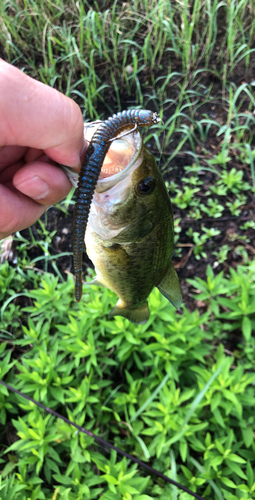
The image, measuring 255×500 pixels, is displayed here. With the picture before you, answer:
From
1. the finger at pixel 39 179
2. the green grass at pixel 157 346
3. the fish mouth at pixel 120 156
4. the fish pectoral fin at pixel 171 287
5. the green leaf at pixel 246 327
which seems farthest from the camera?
the green leaf at pixel 246 327

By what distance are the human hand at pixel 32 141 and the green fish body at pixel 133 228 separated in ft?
0.57

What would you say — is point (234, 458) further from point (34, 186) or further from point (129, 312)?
point (34, 186)

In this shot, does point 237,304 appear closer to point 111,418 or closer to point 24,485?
point 111,418

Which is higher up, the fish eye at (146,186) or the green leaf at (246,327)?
the fish eye at (146,186)

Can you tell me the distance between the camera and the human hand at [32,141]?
94 centimetres

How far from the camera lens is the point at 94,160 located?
868mm

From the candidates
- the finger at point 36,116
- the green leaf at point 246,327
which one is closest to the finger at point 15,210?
the finger at point 36,116

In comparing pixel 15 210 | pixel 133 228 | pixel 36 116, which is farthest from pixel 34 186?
pixel 133 228

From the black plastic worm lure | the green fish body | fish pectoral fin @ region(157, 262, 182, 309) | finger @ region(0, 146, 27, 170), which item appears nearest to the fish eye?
the green fish body

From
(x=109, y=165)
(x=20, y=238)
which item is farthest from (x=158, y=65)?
(x=109, y=165)

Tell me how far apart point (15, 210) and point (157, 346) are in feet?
4.27

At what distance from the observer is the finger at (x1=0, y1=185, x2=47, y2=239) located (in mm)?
1260

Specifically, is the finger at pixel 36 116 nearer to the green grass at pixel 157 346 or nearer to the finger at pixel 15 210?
the finger at pixel 15 210

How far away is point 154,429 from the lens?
6.26 feet
